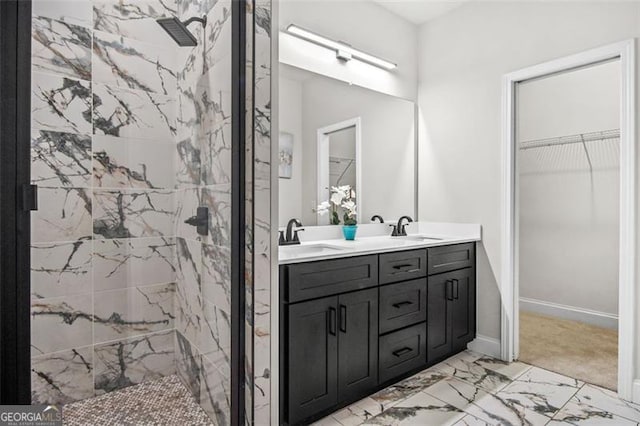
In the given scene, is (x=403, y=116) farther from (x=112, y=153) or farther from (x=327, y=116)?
(x=112, y=153)

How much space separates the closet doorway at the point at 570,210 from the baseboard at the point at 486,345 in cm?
39

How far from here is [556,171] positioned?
373cm

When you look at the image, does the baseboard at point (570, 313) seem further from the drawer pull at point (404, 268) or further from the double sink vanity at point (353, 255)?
the drawer pull at point (404, 268)

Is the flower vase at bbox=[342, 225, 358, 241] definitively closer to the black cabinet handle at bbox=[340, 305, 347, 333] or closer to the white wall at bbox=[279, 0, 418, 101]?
the black cabinet handle at bbox=[340, 305, 347, 333]

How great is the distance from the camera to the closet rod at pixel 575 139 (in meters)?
3.37

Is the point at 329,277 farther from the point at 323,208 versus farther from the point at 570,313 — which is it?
the point at 570,313

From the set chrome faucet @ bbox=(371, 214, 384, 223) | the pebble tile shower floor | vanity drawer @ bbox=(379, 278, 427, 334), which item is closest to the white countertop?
chrome faucet @ bbox=(371, 214, 384, 223)

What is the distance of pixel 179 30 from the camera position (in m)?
1.38

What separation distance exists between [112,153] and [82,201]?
0.63 feet

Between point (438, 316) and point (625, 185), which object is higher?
point (625, 185)

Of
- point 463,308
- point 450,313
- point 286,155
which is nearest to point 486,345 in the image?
point 463,308

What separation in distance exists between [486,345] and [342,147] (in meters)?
Result: 1.81

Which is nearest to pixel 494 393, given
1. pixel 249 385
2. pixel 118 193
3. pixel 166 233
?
pixel 249 385

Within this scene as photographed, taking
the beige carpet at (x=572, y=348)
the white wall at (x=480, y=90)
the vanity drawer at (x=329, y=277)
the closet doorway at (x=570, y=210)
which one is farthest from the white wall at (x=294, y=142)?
the beige carpet at (x=572, y=348)
